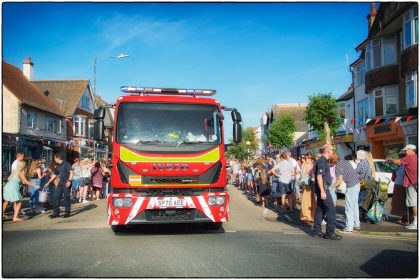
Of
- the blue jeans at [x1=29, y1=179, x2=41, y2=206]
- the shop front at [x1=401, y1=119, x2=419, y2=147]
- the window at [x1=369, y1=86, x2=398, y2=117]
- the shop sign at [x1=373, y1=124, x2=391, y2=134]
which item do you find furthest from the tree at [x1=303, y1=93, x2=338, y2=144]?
the blue jeans at [x1=29, y1=179, x2=41, y2=206]

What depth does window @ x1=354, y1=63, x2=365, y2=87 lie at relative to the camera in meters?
32.0

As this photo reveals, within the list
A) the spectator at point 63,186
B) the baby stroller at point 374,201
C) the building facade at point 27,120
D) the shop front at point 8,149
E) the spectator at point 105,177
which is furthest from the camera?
the building facade at point 27,120

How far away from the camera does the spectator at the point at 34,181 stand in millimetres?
12718

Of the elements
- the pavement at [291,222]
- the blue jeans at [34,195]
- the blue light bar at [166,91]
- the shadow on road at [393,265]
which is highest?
the blue light bar at [166,91]

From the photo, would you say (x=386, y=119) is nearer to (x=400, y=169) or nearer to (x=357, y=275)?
(x=400, y=169)

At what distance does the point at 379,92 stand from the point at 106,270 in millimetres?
24407

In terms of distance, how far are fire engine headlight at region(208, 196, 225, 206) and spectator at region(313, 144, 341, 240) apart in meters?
1.93

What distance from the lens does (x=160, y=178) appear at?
7.88 meters

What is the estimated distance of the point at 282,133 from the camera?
64.1 metres

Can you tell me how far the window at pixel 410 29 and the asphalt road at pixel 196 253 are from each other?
51.4 feet

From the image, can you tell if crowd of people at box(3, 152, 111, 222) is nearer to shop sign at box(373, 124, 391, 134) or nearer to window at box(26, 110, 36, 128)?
shop sign at box(373, 124, 391, 134)

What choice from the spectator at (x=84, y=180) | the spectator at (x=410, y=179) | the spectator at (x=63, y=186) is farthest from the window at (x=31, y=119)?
the spectator at (x=410, y=179)

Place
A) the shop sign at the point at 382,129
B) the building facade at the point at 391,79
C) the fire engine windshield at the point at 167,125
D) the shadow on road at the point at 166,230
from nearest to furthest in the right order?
the fire engine windshield at the point at 167,125 < the shadow on road at the point at 166,230 < the building facade at the point at 391,79 < the shop sign at the point at 382,129

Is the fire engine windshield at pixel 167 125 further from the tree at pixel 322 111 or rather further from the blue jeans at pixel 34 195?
the tree at pixel 322 111
